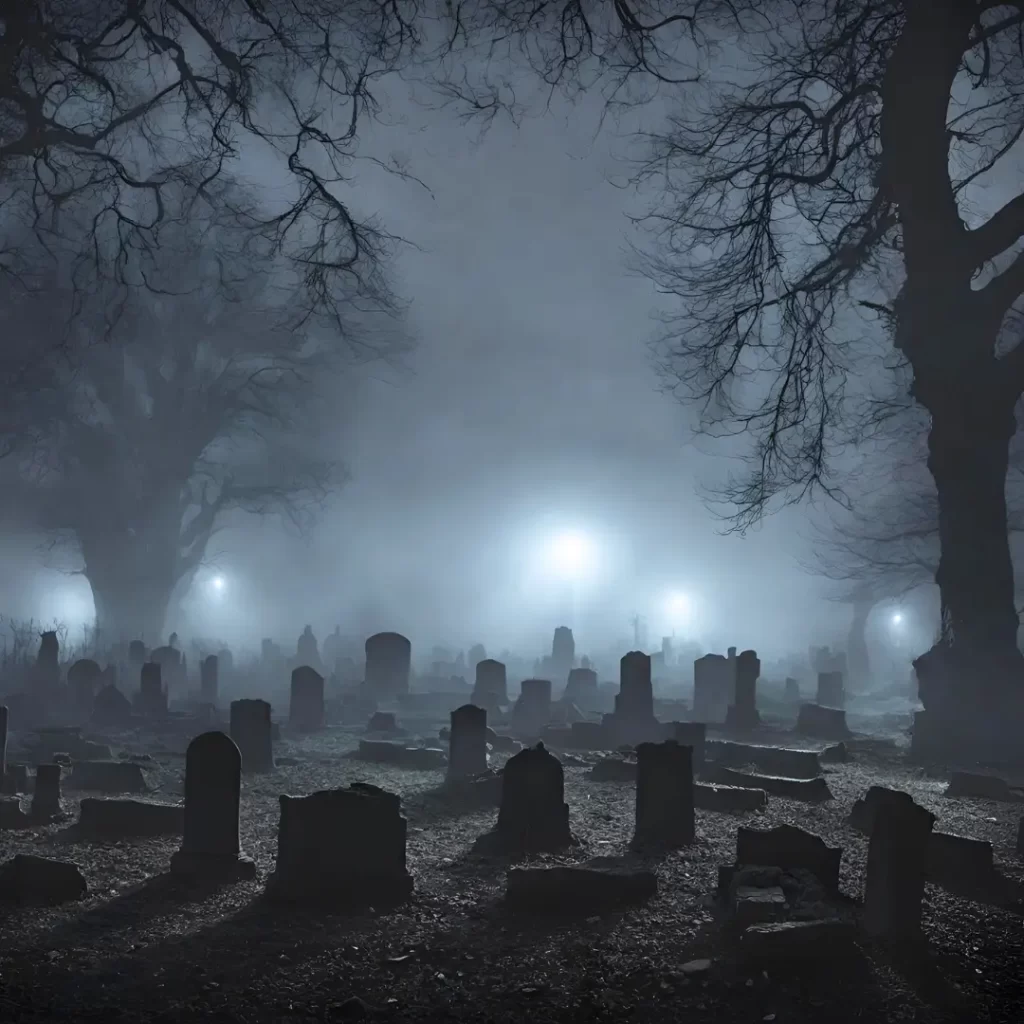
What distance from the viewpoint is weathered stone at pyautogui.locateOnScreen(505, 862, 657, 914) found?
6.00 meters

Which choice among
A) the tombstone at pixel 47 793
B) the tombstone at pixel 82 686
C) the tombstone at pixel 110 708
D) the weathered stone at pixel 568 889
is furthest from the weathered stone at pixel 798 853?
the tombstone at pixel 82 686

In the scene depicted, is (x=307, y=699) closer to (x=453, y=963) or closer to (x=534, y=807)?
(x=534, y=807)

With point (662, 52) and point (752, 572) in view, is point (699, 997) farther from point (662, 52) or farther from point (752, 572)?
point (752, 572)

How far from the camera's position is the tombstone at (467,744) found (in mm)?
11805

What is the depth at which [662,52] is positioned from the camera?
285 inches

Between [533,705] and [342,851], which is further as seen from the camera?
[533,705]

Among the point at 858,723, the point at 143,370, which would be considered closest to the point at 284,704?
the point at 143,370

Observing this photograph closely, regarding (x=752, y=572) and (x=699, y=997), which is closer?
(x=699, y=997)

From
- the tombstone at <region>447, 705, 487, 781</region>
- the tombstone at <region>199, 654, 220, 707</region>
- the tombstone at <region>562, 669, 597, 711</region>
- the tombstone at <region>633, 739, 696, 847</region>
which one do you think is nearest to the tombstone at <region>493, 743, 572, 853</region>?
the tombstone at <region>633, 739, 696, 847</region>

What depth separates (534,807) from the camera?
26.5 ft

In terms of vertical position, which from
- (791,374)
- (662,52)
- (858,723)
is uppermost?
(662,52)

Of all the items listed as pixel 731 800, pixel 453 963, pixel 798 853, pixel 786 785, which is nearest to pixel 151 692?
pixel 731 800

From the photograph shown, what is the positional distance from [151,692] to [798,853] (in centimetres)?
1633

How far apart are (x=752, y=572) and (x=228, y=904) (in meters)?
74.6
